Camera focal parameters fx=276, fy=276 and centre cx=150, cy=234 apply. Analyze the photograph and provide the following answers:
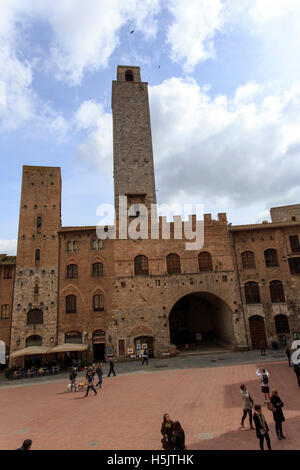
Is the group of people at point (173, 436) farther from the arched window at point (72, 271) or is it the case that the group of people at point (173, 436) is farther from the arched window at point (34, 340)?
the arched window at point (34, 340)

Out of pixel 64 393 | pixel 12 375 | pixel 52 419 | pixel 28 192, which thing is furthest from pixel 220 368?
pixel 28 192

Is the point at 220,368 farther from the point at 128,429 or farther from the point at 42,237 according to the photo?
the point at 42,237

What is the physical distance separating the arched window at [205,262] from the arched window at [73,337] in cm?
1314

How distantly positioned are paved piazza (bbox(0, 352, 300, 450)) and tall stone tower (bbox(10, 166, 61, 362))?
5.61m

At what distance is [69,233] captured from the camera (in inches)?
1102

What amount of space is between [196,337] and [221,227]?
13.6 meters

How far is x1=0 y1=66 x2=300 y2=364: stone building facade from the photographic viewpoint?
25734mm

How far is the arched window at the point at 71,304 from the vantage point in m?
26.3

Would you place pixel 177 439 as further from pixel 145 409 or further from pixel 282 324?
pixel 282 324

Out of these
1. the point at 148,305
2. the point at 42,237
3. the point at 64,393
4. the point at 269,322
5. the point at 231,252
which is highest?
the point at 42,237

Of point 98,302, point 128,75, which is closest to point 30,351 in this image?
point 98,302

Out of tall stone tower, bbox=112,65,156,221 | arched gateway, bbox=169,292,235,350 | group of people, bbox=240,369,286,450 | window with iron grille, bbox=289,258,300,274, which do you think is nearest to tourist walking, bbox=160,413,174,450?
group of people, bbox=240,369,286,450

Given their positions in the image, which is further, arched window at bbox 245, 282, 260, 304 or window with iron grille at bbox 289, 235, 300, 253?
window with iron grille at bbox 289, 235, 300, 253

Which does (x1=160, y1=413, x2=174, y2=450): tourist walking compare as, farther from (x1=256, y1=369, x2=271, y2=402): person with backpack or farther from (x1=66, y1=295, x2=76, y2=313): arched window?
(x1=66, y1=295, x2=76, y2=313): arched window
